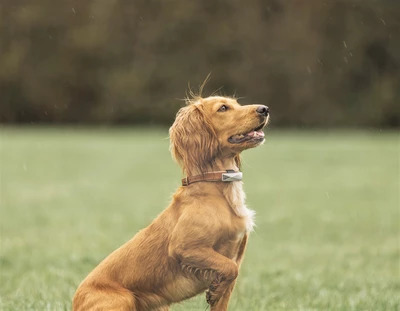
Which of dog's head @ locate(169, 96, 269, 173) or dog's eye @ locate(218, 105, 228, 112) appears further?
dog's eye @ locate(218, 105, 228, 112)

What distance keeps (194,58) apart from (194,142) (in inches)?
1222

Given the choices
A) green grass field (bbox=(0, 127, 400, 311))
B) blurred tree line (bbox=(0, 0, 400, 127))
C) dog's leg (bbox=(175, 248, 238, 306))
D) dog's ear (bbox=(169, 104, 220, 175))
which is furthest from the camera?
blurred tree line (bbox=(0, 0, 400, 127))

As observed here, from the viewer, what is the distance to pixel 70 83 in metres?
37.0

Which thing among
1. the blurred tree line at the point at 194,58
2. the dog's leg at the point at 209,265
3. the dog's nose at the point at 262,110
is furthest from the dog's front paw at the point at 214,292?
the blurred tree line at the point at 194,58

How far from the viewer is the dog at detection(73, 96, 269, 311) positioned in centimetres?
425

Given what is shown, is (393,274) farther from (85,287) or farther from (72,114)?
(72,114)

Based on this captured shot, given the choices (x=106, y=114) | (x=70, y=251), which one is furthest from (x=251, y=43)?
(x=70, y=251)

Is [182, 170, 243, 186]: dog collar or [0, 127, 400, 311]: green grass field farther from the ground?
[182, 170, 243, 186]: dog collar

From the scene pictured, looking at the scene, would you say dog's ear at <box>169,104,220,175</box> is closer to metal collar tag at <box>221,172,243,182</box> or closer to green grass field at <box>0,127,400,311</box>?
metal collar tag at <box>221,172,243,182</box>

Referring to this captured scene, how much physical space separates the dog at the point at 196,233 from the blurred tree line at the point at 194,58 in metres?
28.4

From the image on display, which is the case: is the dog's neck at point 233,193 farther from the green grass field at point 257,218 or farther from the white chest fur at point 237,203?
the green grass field at point 257,218

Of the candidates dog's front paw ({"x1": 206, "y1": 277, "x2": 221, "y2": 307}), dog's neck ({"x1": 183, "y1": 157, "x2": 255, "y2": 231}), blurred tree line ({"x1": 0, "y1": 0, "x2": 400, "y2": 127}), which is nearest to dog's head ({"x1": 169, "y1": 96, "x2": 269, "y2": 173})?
dog's neck ({"x1": 183, "y1": 157, "x2": 255, "y2": 231})

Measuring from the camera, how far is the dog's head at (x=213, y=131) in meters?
4.34

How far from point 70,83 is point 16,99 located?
8.71 feet
